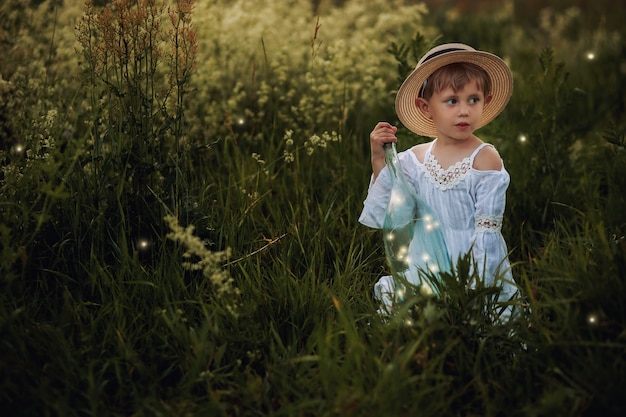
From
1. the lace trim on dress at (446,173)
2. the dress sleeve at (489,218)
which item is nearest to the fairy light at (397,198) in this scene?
the lace trim on dress at (446,173)

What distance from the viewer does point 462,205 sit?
2.50 meters

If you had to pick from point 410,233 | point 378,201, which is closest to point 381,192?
point 378,201

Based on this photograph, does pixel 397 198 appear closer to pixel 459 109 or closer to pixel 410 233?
pixel 410 233

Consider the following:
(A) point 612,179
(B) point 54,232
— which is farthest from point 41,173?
(A) point 612,179

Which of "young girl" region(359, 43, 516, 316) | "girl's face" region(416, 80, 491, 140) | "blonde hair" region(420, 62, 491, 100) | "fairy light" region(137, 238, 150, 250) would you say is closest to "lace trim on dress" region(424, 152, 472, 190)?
"young girl" region(359, 43, 516, 316)

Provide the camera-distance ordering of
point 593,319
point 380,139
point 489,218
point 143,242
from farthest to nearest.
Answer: point 143,242, point 380,139, point 489,218, point 593,319

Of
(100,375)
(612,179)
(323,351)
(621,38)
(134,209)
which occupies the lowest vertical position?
(100,375)

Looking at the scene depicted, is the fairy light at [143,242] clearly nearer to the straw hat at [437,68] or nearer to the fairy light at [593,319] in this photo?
the straw hat at [437,68]

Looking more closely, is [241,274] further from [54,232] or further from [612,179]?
[612,179]

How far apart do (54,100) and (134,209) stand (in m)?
1.00

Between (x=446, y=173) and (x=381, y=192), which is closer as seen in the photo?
(x=446, y=173)

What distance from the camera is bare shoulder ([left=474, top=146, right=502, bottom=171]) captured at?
246 centimetres

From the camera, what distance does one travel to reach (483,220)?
7.99 feet

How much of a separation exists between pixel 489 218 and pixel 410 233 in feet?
0.99
